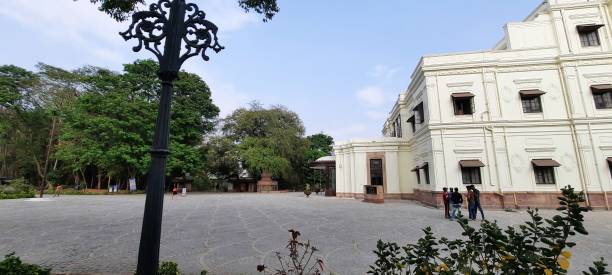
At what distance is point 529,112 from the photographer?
16719 mm

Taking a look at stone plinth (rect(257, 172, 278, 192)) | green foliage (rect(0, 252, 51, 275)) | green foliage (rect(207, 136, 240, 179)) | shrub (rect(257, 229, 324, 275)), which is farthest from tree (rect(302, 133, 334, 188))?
green foliage (rect(0, 252, 51, 275))

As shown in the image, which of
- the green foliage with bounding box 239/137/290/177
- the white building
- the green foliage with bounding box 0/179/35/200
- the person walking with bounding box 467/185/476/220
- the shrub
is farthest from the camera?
the green foliage with bounding box 239/137/290/177

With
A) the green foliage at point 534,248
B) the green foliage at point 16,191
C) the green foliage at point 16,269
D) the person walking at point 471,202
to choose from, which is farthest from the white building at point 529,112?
the green foliage at point 16,191

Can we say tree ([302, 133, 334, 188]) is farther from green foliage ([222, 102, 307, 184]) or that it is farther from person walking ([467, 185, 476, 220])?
person walking ([467, 185, 476, 220])

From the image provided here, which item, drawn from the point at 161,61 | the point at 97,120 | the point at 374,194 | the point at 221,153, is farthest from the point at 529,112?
the point at 97,120

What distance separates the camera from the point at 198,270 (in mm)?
5008

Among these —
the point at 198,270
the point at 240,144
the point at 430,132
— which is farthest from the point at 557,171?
the point at 240,144

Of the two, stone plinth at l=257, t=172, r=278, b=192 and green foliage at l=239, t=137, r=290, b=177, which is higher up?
green foliage at l=239, t=137, r=290, b=177

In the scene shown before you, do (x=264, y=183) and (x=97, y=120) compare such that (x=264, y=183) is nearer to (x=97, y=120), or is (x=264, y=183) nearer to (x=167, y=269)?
(x=97, y=120)

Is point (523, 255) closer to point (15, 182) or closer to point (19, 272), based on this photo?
point (19, 272)

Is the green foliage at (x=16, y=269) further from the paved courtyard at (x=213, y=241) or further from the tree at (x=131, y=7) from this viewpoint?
the tree at (x=131, y=7)

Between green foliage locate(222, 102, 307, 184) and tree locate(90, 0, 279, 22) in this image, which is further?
green foliage locate(222, 102, 307, 184)

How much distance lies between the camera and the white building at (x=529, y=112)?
51.2 ft

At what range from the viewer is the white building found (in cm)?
1562
